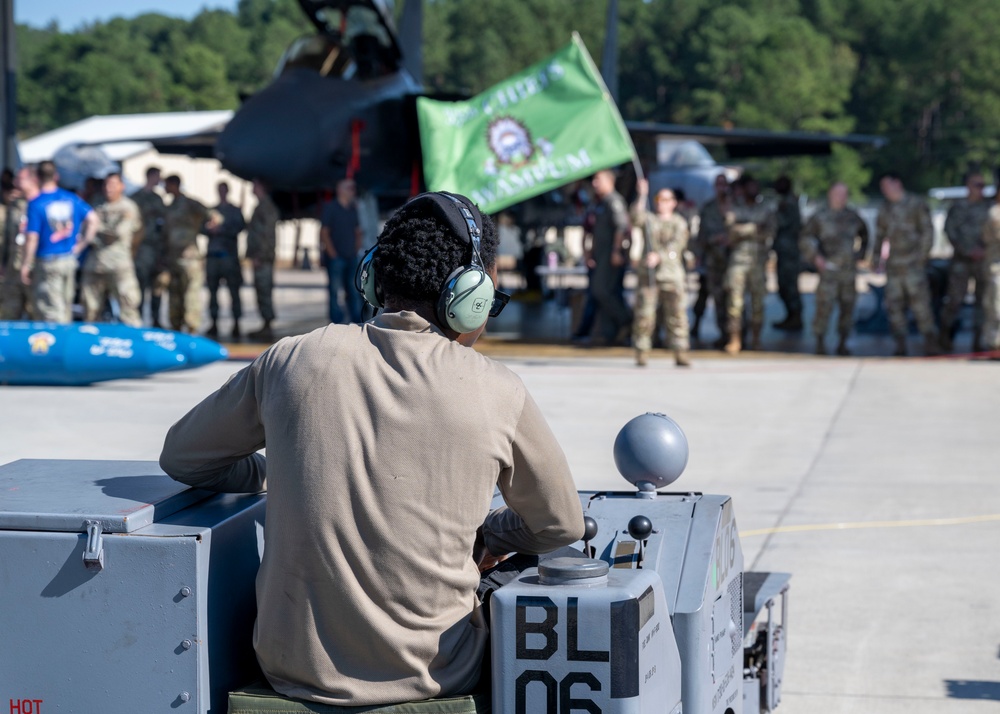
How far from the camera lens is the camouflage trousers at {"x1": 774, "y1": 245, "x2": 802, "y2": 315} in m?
15.4

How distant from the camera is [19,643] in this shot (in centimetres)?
248

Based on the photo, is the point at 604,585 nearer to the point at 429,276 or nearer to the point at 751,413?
the point at 429,276

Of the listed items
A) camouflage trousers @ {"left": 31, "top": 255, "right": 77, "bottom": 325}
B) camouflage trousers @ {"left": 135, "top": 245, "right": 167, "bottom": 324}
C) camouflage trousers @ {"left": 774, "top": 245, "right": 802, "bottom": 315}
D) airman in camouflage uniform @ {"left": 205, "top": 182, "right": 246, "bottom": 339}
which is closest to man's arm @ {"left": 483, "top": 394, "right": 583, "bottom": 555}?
camouflage trousers @ {"left": 31, "top": 255, "right": 77, "bottom": 325}

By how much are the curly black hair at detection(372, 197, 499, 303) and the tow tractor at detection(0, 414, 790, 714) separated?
2.02 ft

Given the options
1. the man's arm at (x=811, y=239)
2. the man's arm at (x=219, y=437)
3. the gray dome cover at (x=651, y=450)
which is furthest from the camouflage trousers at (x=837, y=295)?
the man's arm at (x=219, y=437)

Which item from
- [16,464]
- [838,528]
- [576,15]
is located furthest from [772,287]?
[576,15]

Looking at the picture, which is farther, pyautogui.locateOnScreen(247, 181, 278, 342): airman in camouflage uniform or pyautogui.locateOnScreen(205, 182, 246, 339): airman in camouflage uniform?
pyautogui.locateOnScreen(247, 181, 278, 342): airman in camouflage uniform

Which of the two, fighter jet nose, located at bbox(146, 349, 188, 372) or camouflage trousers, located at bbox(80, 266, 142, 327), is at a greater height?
camouflage trousers, located at bbox(80, 266, 142, 327)

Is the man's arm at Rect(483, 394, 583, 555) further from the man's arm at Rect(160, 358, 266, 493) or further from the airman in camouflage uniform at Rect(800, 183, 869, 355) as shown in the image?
the airman in camouflage uniform at Rect(800, 183, 869, 355)

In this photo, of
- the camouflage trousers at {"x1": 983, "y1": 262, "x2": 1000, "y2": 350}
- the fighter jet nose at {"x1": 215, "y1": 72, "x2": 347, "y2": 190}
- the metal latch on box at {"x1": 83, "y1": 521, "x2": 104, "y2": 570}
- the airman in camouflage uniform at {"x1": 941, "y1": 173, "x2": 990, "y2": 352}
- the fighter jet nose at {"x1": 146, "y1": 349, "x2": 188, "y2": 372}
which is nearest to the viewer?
the metal latch on box at {"x1": 83, "y1": 521, "x2": 104, "y2": 570}

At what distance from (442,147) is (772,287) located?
16270 mm

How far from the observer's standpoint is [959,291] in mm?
13641

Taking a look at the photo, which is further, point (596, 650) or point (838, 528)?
point (838, 528)

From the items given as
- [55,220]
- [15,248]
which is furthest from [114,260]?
[15,248]
